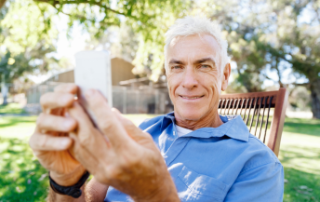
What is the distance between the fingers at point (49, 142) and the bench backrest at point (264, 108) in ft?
5.54

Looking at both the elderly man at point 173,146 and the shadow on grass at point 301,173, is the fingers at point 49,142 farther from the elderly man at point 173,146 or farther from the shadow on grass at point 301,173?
the shadow on grass at point 301,173

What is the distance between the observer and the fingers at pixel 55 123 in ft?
2.39

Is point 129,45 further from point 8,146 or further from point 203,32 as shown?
point 203,32

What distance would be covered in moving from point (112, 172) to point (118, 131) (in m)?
0.15

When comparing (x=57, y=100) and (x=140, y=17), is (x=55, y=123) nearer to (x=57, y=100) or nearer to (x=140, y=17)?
(x=57, y=100)

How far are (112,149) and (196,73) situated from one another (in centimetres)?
117

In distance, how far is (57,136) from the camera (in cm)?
82

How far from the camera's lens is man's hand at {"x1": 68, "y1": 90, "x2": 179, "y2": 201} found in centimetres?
70

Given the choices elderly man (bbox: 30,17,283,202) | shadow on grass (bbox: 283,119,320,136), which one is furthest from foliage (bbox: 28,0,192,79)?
shadow on grass (bbox: 283,119,320,136)

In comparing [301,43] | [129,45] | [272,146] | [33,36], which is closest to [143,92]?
[129,45]

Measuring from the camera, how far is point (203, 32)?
5.74ft

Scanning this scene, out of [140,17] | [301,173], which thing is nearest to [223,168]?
[301,173]

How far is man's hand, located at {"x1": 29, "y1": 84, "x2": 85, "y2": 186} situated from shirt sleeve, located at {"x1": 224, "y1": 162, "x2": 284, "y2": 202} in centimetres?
83

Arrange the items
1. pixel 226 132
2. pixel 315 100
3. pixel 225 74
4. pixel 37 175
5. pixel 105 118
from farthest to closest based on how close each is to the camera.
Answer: pixel 315 100, pixel 37 175, pixel 225 74, pixel 226 132, pixel 105 118
